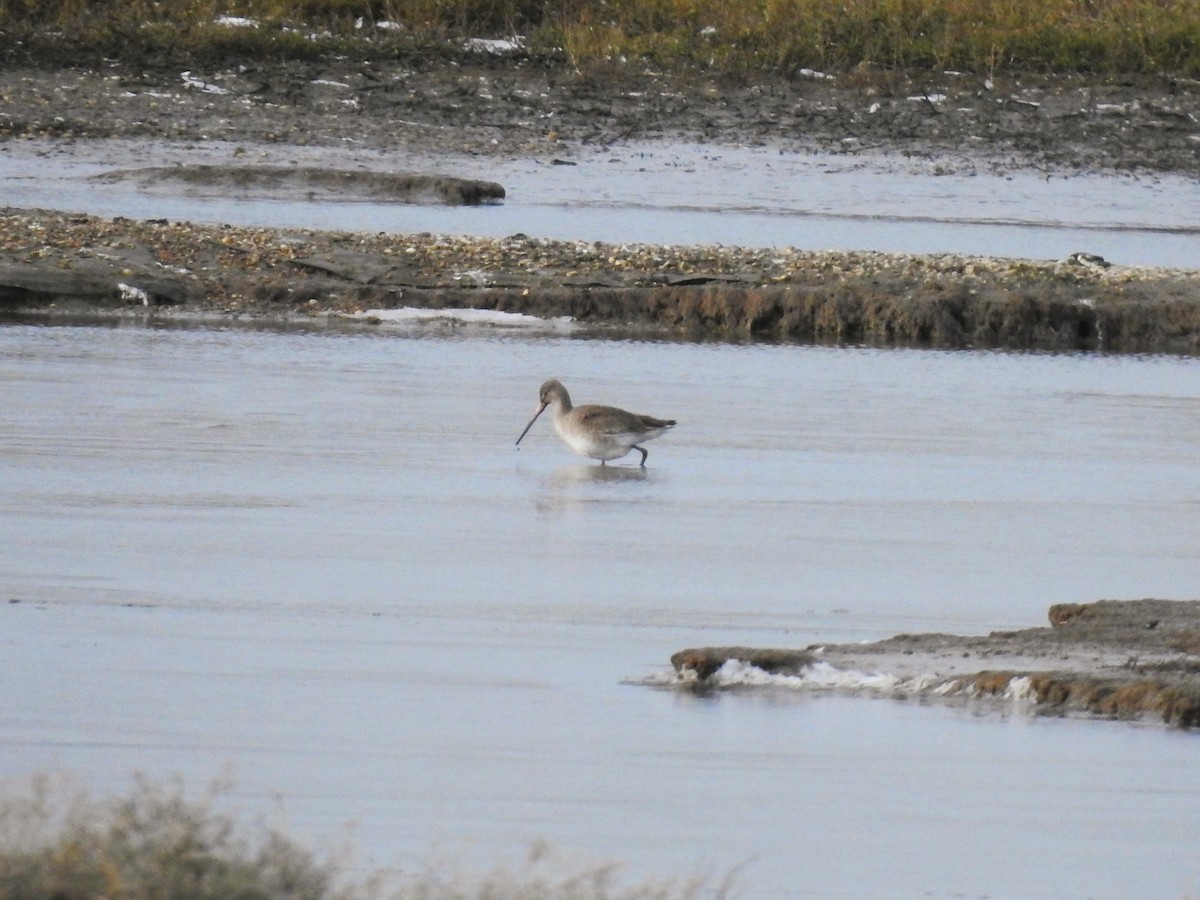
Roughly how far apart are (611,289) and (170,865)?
1337 cm

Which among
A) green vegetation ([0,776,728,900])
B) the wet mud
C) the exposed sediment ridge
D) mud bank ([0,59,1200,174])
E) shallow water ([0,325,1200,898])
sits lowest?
shallow water ([0,325,1200,898])

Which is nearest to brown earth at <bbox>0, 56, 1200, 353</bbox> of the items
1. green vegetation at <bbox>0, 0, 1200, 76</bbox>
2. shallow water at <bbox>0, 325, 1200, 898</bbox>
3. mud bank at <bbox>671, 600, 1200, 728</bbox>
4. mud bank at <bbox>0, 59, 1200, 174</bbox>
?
mud bank at <bbox>0, 59, 1200, 174</bbox>

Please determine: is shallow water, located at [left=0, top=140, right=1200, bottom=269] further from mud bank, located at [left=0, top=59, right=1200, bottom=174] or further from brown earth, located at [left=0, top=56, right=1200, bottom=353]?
brown earth, located at [left=0, top=56, right=1200, bottom=353]

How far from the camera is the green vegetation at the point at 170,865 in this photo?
3729mm

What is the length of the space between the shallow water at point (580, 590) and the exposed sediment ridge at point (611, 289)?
5.90ft

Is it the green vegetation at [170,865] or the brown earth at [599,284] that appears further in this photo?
the brown earth at [599,284]

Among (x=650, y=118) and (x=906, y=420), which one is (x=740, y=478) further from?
(x=650, y=118)

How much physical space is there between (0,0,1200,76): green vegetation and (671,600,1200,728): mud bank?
882 inches

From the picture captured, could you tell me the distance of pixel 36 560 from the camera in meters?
8.34

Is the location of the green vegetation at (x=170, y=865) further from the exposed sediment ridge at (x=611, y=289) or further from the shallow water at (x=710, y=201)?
the shallow water at (x=710, y=201)

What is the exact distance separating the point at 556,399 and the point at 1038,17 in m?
21.5

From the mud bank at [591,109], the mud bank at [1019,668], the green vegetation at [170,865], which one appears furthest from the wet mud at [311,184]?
the green vegetation at [170,865]

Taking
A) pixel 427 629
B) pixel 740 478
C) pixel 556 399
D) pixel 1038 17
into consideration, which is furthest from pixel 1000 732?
pixel 1038 17

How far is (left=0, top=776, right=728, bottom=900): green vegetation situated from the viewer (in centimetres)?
373
